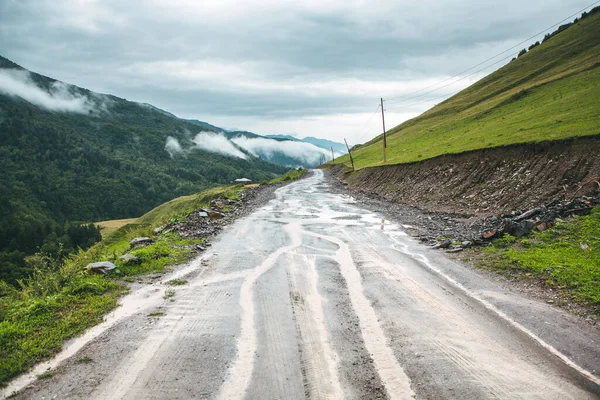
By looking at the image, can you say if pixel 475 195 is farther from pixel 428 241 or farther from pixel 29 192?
pixel 29 192

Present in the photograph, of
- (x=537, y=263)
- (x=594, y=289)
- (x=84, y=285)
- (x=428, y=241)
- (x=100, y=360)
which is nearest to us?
(x=100, y=360)

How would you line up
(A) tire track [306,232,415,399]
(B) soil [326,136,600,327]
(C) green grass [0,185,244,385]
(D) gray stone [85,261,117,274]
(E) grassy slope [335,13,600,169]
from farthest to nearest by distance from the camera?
(E) grassy slope [335,13,600,169] → (B) soil [326,136,600,327] → (D) gray stone [85,261,117,274] → (C) green grass [0,185,244,385] → (A) tire track [306,232,415,399]

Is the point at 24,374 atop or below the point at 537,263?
atop

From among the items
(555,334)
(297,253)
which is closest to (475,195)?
(297,253)

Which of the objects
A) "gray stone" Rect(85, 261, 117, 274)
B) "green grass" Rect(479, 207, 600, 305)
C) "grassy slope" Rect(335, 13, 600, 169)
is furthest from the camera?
"grassy slope" Rect(335, 13, 600, 169)

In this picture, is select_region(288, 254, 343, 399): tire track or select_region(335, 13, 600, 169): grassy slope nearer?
select_region(288, 254, 343, 399): tire track

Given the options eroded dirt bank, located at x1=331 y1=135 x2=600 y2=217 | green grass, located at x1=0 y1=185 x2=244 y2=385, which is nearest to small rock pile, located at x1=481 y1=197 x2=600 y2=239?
eroded dirt bank, located at x1=331 y1=135 x2=600 y2=217

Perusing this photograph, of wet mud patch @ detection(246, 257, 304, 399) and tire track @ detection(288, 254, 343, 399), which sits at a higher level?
wet mud patch @ detection(246, 257, 304, 399)

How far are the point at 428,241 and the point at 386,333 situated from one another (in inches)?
350

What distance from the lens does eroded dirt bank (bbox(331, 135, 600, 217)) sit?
1764 centimetres

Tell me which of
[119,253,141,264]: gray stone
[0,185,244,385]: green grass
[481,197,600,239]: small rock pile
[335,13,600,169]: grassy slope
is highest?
[335,13,600,169]: grassy slope

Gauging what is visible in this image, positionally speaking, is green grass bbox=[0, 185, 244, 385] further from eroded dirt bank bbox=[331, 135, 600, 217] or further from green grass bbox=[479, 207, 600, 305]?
eroded dirt bank bbox=[331, 135, 600, 217]

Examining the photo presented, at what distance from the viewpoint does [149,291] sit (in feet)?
30.9

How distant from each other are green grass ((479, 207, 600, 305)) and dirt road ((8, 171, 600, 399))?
1.23m
